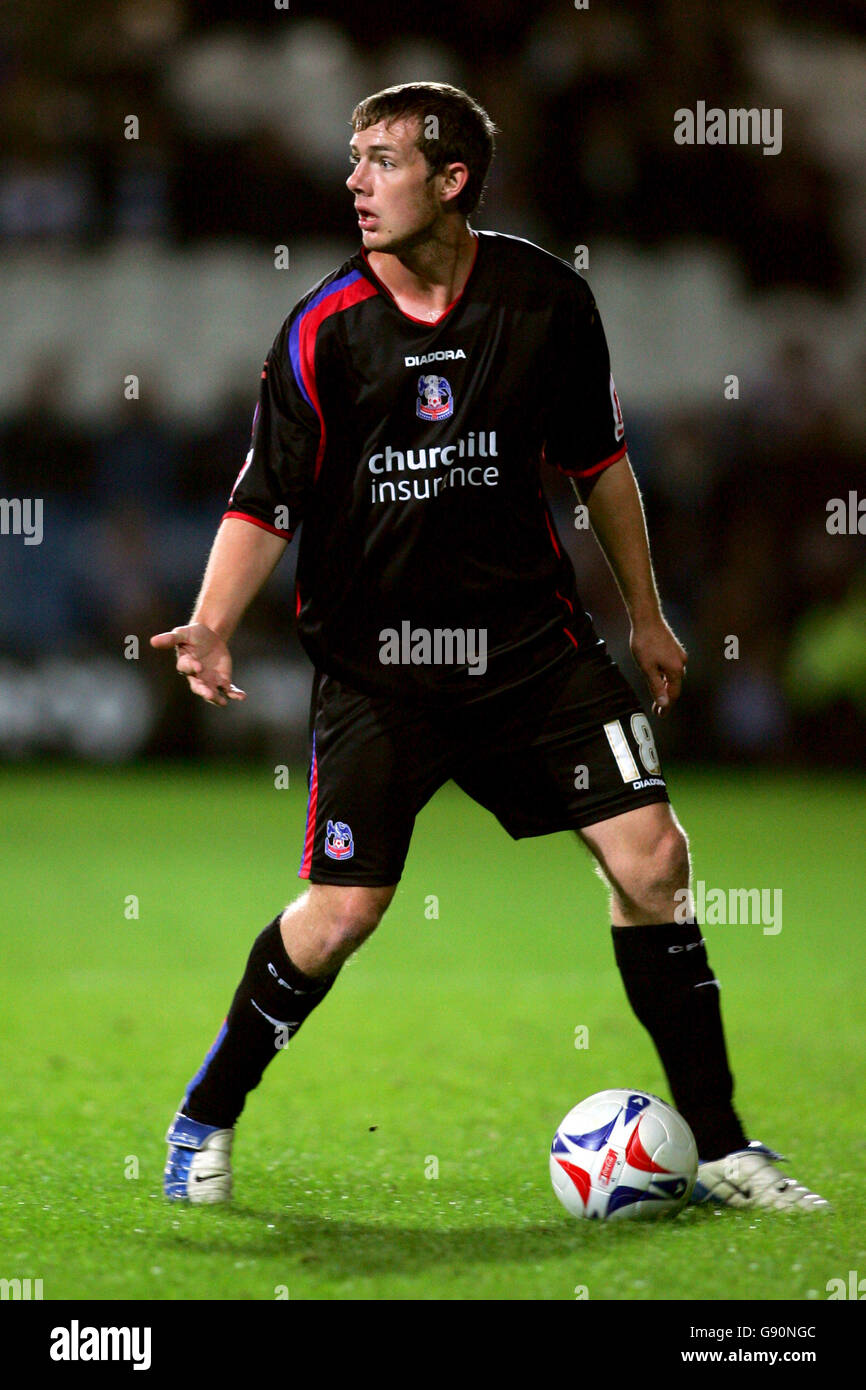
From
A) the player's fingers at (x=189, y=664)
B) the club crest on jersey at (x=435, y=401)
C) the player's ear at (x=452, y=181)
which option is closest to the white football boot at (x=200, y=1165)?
the player's fingers at (x=189, y=664)

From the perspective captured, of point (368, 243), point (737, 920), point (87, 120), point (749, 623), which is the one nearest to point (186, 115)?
point (87, 120)

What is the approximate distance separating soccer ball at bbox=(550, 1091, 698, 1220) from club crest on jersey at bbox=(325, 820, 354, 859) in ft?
2.56

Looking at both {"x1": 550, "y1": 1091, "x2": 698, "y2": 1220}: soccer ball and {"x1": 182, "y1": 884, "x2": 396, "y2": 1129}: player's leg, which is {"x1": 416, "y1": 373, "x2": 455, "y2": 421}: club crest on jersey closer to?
{"x1": 182, "y1": 884, "x2": 396, "y2": 1129}: player's leg

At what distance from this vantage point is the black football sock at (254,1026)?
400cm

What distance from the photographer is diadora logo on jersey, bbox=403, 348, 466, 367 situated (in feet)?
12.9

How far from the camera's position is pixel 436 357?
3936 millimetres

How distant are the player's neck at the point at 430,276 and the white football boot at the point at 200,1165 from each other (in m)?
1.87

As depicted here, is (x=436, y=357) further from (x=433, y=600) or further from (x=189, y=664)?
(x=189, y=664)

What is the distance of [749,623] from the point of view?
1625cm

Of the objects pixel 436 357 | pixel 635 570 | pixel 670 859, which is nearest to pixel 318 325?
pixel 436 357

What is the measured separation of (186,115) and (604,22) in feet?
14.1

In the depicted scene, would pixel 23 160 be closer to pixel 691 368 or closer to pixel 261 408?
pixel 691 368

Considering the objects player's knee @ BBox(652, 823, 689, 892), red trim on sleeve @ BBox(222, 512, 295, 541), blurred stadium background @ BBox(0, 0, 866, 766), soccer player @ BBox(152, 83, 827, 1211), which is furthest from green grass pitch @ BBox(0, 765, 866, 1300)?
blurred stadium background @ BBox(0, 0, 866, 766)


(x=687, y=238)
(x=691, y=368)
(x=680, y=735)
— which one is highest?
(x=687, y=238)
